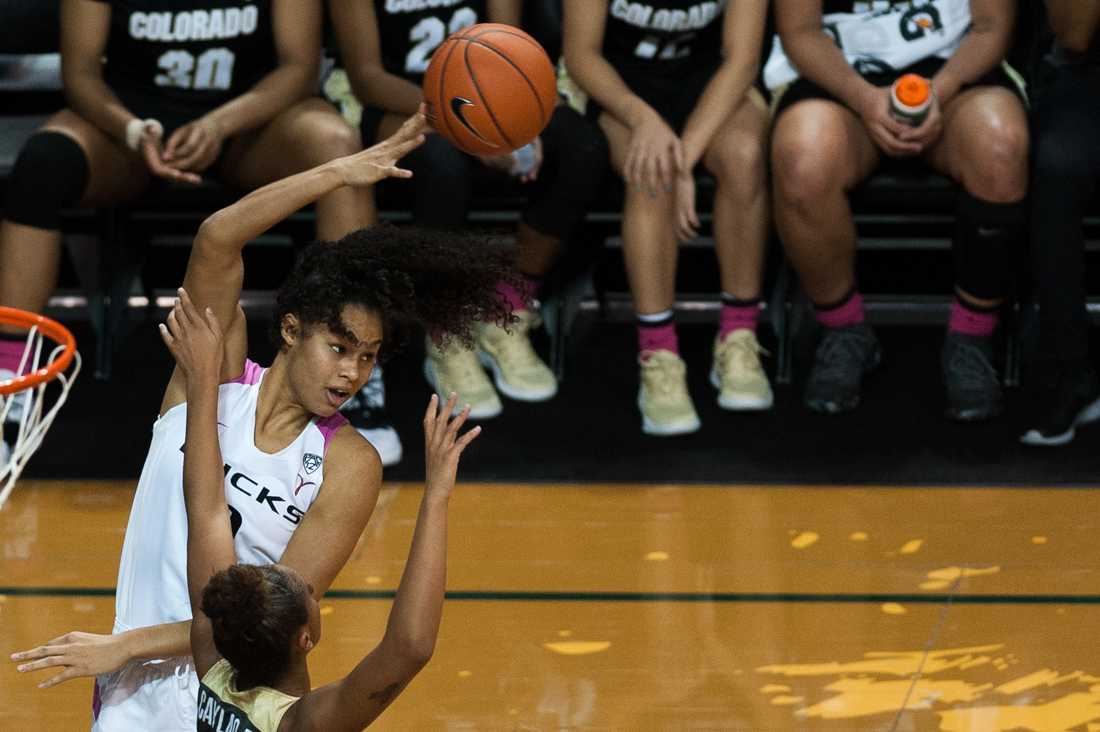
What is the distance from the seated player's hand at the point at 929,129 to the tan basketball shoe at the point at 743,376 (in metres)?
0.68

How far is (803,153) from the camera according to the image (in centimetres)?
458

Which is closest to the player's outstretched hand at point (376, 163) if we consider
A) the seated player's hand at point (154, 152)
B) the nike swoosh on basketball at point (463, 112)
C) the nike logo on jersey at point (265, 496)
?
the nike logo on jersey at point (265, 496)

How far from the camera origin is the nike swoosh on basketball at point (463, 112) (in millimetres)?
3697

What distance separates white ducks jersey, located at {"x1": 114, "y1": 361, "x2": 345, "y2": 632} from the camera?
2500 millimetres

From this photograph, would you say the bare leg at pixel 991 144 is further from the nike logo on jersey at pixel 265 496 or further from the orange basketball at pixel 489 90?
the nike logo on jersey at pixel 265 496

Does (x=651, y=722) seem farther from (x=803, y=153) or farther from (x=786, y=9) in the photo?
(x=786, y=9)

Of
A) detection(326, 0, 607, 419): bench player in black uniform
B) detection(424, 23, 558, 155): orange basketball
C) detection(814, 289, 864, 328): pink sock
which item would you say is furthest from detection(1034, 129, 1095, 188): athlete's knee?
detection(424, 23, 558, 155): orange basketball

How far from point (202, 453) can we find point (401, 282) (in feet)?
1.20

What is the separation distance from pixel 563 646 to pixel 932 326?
93.8 inches

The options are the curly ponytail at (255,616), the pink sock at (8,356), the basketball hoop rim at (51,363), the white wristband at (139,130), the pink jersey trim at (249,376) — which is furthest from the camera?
the white wristband at (139,130)

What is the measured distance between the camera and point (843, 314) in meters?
4.83

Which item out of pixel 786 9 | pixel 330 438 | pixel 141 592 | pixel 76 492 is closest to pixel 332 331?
pixel 330 438

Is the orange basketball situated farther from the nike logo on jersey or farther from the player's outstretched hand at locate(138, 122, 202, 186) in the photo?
the nike logo on jersey

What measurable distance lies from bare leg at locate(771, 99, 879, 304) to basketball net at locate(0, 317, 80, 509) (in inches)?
73.8
